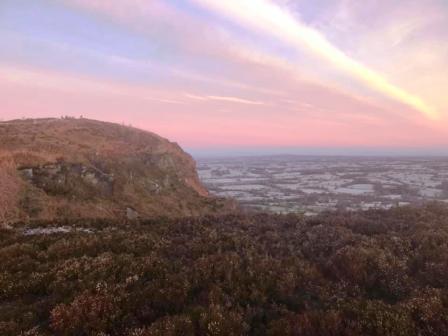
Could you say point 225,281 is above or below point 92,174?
below

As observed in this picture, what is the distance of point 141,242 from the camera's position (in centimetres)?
1115

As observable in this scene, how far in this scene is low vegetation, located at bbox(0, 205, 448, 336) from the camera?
621cm

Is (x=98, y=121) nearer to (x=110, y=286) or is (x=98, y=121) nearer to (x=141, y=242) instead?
(x=141, y=242)

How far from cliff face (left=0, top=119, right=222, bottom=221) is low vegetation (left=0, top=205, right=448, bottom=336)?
26.9ft

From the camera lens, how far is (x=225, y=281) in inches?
317

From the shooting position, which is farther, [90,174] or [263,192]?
[263,192]

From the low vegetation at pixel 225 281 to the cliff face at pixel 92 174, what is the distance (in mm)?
8209

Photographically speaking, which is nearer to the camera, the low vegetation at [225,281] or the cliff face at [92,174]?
the low vegetation at [225,281]

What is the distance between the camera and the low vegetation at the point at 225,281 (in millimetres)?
6207

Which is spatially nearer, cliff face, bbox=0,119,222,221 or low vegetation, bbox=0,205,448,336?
low vegetation, bbox=0,205,448,336

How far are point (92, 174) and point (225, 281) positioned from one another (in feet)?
72.4

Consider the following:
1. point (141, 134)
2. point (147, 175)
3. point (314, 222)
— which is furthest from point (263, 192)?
point (314, 222)

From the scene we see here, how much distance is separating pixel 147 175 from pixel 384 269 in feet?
91.9

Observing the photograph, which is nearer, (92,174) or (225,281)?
(225,281)
